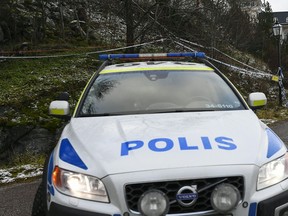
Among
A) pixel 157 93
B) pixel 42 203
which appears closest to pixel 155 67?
pixel 157 93

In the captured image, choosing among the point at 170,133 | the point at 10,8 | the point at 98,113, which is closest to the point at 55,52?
the point at 10,8

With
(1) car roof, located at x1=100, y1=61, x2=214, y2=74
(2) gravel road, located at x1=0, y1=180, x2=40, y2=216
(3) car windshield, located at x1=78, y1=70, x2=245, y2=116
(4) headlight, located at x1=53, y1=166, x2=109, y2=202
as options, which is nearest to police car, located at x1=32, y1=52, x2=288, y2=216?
(4) headlight, located at x1=53, y1=166, x2=109, y2=202

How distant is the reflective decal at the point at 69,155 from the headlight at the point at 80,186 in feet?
0.23

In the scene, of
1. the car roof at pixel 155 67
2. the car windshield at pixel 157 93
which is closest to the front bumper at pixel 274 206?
the car windshield at pixel 157 93

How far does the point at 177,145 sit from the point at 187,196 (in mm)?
366

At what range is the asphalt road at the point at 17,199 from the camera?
14.1ft

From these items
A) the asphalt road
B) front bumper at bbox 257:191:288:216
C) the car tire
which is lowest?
the asphalt road

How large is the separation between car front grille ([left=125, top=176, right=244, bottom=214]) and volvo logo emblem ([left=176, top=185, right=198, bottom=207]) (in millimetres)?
→ 20

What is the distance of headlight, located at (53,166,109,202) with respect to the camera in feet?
8.26

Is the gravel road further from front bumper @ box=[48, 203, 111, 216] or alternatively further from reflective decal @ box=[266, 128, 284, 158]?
reflective decal @ box=[266, 128, 284, 158]

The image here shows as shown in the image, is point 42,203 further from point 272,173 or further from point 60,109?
point 272,173

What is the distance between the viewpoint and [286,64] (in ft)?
98.1

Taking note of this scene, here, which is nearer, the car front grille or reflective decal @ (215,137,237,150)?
the car front grille

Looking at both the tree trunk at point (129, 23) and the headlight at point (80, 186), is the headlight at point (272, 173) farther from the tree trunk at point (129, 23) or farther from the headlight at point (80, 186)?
the tree trunk at point (129, 23)
